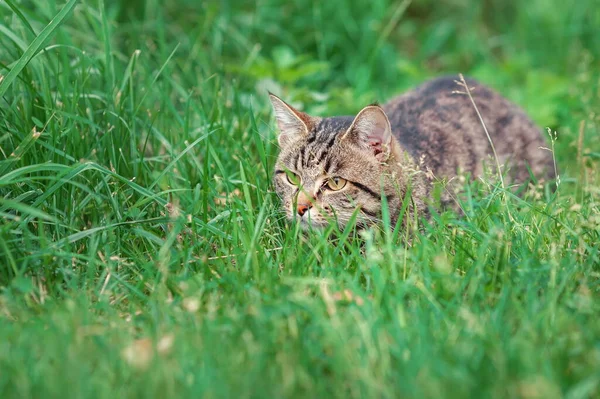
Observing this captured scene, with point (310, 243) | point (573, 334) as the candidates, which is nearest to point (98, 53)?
Result: point (310, 243)

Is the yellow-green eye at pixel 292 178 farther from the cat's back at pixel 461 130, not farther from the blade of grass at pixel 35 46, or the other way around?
the blade of grass at pixel 35 46

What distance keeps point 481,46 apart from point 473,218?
390 centimetres

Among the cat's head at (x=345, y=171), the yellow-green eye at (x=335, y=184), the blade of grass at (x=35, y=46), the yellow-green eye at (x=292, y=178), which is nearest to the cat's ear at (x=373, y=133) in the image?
the cat's head at (x=345, y=171)

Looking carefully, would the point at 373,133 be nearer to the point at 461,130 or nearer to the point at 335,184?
the point at 335,184

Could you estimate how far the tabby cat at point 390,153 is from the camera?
345cm

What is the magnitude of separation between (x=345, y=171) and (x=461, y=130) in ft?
3.47

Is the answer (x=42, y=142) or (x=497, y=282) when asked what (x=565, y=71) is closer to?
(x=497, y=282)

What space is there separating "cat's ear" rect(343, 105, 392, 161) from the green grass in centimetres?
39

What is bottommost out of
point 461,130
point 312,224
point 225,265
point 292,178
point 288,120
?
point 225,265

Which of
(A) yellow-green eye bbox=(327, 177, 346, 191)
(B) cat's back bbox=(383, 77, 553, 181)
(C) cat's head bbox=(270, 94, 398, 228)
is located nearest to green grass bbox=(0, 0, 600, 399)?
(C) cat's head bbox=(270, 94, 398, 228)

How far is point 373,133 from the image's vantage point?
11.6 feet

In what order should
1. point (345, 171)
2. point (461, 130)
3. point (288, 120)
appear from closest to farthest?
1. point (345, 171)
2. point (288, 120)
3. point (461, 130)

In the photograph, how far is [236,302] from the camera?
2.61m

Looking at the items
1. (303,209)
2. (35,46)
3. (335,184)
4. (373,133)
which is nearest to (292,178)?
(303,209)
